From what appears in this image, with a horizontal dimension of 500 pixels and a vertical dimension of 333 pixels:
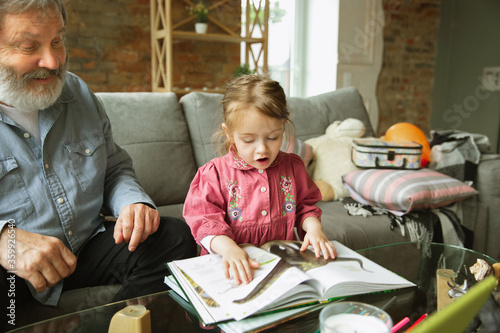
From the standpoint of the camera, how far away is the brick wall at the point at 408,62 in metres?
4.31

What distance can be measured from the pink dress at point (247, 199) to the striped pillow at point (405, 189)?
0.72m

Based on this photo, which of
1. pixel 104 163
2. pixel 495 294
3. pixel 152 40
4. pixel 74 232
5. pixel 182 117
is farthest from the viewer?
pixel 152 40

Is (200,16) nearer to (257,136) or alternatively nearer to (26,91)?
(26,91)

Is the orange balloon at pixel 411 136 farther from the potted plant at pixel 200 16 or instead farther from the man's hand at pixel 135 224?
the potted plant at pixel 200 16

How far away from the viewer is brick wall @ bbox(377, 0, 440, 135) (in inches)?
170

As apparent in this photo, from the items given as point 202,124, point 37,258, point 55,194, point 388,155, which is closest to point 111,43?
point 202,124

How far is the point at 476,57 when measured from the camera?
4.37 m

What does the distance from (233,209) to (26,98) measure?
605mm

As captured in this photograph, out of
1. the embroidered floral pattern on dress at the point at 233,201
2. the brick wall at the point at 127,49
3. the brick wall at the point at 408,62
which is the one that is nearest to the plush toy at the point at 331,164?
the embroidered floral pattern on dress at the point at 233,201

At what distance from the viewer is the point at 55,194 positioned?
1114 mm

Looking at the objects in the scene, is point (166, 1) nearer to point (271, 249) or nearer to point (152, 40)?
point (152, 40)

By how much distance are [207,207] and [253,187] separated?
5.6 inches

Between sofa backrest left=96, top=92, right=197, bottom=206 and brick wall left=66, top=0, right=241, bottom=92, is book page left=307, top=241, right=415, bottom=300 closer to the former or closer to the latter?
sofa backrest left=96, top=92, right=197, bottom=206

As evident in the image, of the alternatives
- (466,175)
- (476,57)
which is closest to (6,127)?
(466,175)
